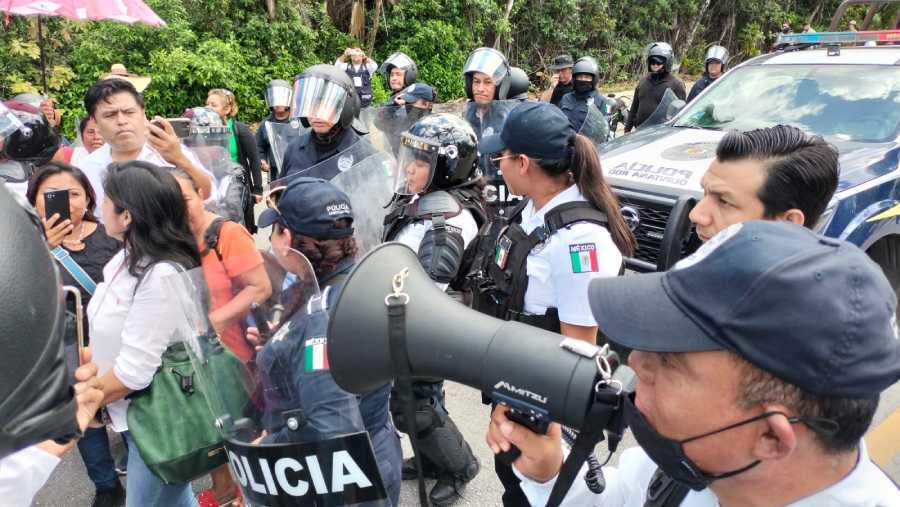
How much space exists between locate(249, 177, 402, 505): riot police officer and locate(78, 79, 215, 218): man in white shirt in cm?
167

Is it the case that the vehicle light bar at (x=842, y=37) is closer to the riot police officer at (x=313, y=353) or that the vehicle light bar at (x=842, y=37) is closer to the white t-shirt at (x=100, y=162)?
the riot police officer at (x=313, y=353)

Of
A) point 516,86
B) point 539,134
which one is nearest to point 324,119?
point 539,134

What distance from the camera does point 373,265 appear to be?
1.36 meters

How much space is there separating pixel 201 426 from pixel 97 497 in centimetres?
133

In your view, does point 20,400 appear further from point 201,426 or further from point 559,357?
point 201,426

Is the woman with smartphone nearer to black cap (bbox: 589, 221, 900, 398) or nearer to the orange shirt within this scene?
the orange shirt

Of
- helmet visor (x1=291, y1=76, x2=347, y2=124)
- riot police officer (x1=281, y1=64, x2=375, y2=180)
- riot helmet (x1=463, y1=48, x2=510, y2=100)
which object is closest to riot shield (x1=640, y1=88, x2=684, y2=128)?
riot helmet (x1=463, y1=48, x2=510, y2=100)

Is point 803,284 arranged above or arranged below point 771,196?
above

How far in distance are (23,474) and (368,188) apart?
2125 mm

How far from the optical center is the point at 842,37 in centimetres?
512

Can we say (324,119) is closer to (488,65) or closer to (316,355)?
(488,65)

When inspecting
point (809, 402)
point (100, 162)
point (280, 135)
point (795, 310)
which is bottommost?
point (280, 135)

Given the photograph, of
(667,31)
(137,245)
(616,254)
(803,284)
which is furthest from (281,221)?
(667,31)

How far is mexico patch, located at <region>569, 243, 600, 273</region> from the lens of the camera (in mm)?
2271
